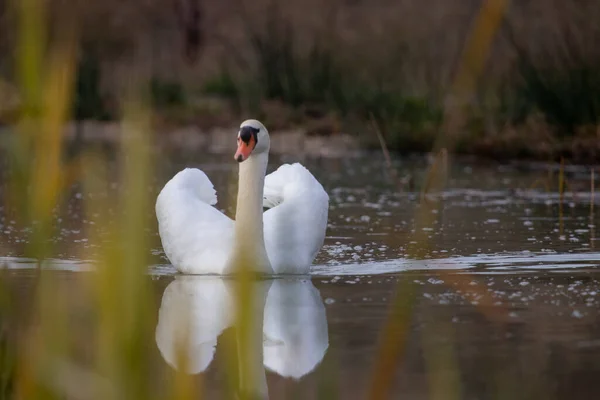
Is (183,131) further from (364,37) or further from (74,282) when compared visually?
(74,282)

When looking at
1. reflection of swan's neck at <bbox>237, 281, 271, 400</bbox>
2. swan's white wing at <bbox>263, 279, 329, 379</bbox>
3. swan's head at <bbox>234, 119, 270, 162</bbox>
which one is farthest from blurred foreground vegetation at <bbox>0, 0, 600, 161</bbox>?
reflection of swan's neck at <bbox>237, 281, 271, 400</bbox>

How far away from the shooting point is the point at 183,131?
2269cm

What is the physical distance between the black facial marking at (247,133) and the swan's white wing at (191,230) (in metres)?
0.58

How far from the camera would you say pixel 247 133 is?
28.6 ft

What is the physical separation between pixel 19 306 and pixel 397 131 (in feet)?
39.6

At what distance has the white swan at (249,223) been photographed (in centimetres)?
857

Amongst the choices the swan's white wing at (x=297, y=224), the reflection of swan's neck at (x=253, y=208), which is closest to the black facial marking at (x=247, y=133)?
the reflection of swan's neck at (x=253, y=208)

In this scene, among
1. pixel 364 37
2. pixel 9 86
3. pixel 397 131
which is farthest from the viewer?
pixel 364 37

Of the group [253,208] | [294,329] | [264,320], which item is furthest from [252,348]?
[253,208]

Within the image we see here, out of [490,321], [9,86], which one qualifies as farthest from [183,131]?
[490,321]

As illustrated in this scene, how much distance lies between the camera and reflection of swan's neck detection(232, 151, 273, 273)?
27.6ft

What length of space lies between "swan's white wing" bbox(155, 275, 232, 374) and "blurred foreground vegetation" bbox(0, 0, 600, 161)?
8.73ft

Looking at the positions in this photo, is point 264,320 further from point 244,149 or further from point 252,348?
point 252,348

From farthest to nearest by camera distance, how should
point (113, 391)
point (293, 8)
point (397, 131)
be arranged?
1. point (293, 8)
2. point (397, 131)
3. point (113, 391)
